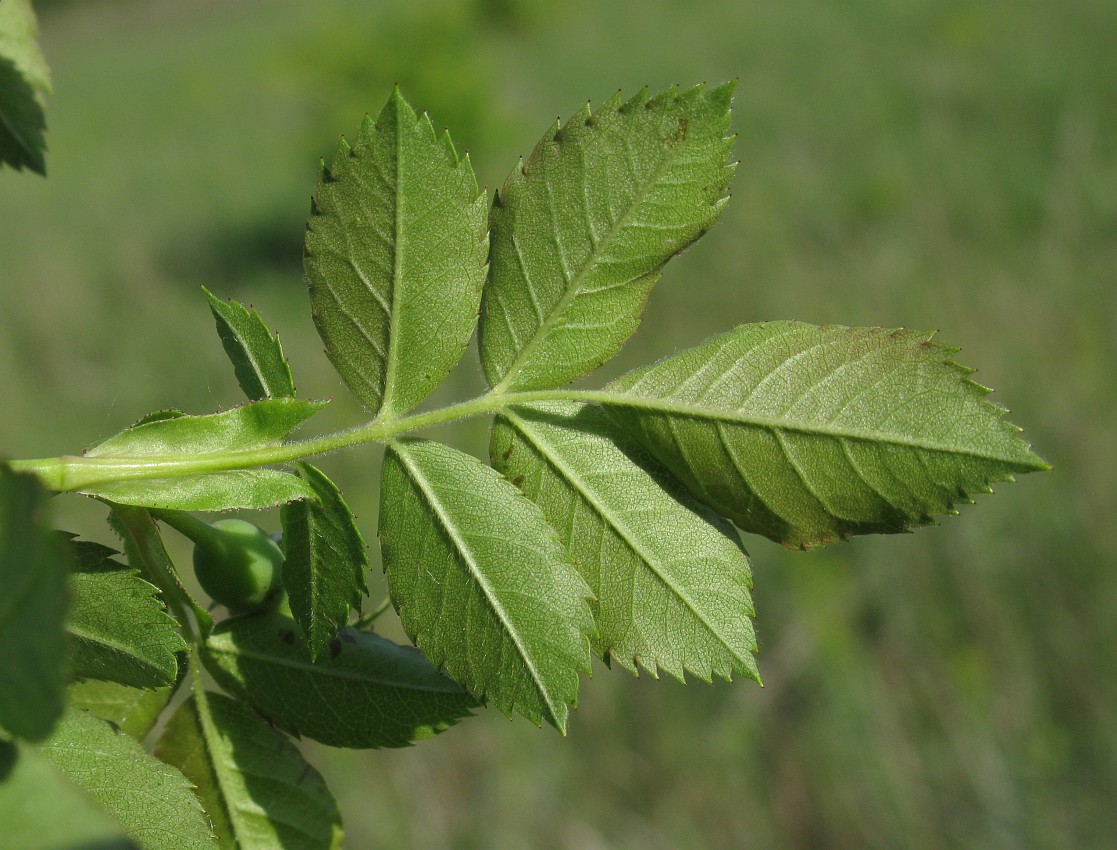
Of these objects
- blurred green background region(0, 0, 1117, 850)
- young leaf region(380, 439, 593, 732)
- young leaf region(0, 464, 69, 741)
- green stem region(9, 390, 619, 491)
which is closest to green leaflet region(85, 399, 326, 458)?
green stem region(9, 390, 619, 491)

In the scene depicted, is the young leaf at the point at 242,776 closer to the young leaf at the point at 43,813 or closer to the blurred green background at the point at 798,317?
the young leaf at the point at 43,813

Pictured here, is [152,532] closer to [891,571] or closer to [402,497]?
[402,497]

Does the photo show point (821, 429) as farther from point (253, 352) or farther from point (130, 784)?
point (130, 784)

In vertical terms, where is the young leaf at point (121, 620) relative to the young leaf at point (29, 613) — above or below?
below

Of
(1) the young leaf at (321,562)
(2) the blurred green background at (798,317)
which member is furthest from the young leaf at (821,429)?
(2) the blurred green background at (798,317)

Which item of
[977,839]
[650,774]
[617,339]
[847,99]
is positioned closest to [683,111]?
[617,339]

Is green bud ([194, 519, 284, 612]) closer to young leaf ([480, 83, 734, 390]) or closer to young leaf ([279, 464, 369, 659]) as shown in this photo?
young leaf ([279, 464, 369, 659])
